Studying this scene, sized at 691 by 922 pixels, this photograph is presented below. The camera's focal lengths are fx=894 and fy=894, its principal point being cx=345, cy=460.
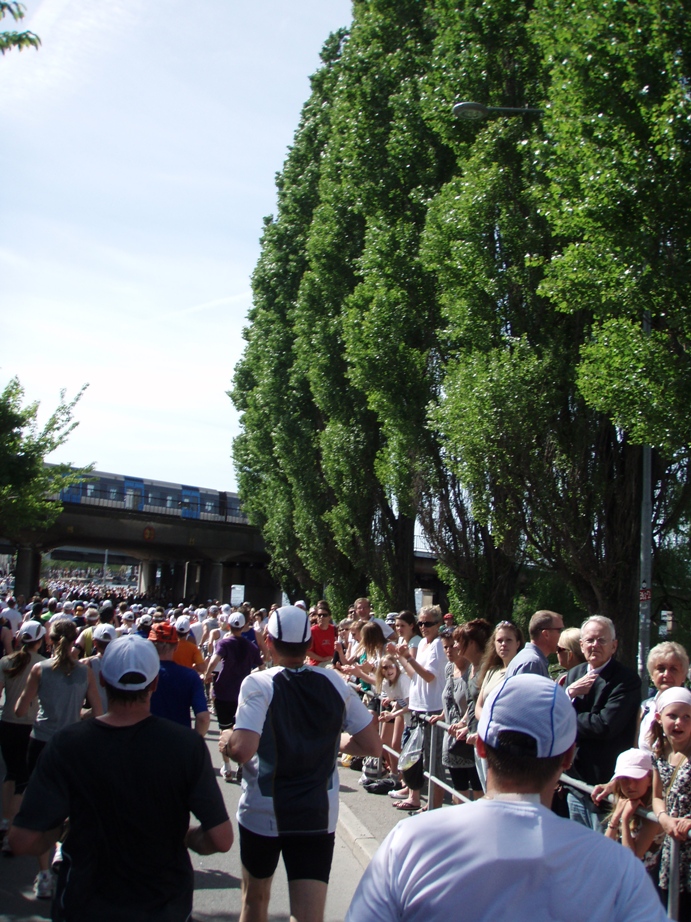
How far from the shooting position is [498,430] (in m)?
15.3

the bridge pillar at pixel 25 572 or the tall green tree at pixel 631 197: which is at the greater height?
the tall green tree at pixel 631 197

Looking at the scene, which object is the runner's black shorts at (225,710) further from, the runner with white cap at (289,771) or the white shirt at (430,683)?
the runner with white cap at (289,771)

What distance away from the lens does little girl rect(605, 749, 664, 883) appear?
176 inches

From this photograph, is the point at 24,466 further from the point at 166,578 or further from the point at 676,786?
the point at 166,578

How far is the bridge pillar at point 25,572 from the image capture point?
46750 mm

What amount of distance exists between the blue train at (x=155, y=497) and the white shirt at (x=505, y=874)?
155 ft

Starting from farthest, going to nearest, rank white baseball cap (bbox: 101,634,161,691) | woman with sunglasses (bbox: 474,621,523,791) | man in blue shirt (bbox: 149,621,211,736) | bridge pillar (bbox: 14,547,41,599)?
bridge pillar (bbox: 14,547,41,599) → woman with sunglasses (bbox: 474,621,523,791) → man in blue shirt (bbox: 149,621,211,736) → white baseball cap (bbox: 101,634,161,691)

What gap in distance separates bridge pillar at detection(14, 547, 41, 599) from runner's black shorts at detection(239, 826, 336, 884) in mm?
45253

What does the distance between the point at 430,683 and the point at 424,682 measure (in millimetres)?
64

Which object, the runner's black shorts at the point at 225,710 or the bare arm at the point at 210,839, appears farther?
the runner's black shorts at the point at 225,710

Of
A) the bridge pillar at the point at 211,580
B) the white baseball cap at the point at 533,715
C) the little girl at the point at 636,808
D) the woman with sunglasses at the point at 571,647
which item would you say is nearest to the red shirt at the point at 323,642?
the woman with sunglasses at the point at 571,647

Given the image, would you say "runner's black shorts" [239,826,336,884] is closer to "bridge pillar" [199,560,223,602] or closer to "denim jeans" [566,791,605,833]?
"denim jeans" [566,791,605,833]

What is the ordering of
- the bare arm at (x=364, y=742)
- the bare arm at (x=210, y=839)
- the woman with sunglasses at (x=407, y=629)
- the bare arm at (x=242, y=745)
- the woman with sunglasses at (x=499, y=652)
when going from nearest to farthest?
the bare arm at (x=210, y=839), the bare arm at (x=242, y=745), the bare arm at (x=364, y=742), the woman with sunglasses at (x=499, y=652), the woman with sunglasses at (x=407, y=629)

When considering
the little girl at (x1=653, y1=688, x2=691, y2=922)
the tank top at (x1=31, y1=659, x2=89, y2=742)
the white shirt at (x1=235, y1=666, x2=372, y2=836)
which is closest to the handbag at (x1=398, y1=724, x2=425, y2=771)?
the tank top at (x1=31, y1=659, x2=89, y2=742)
